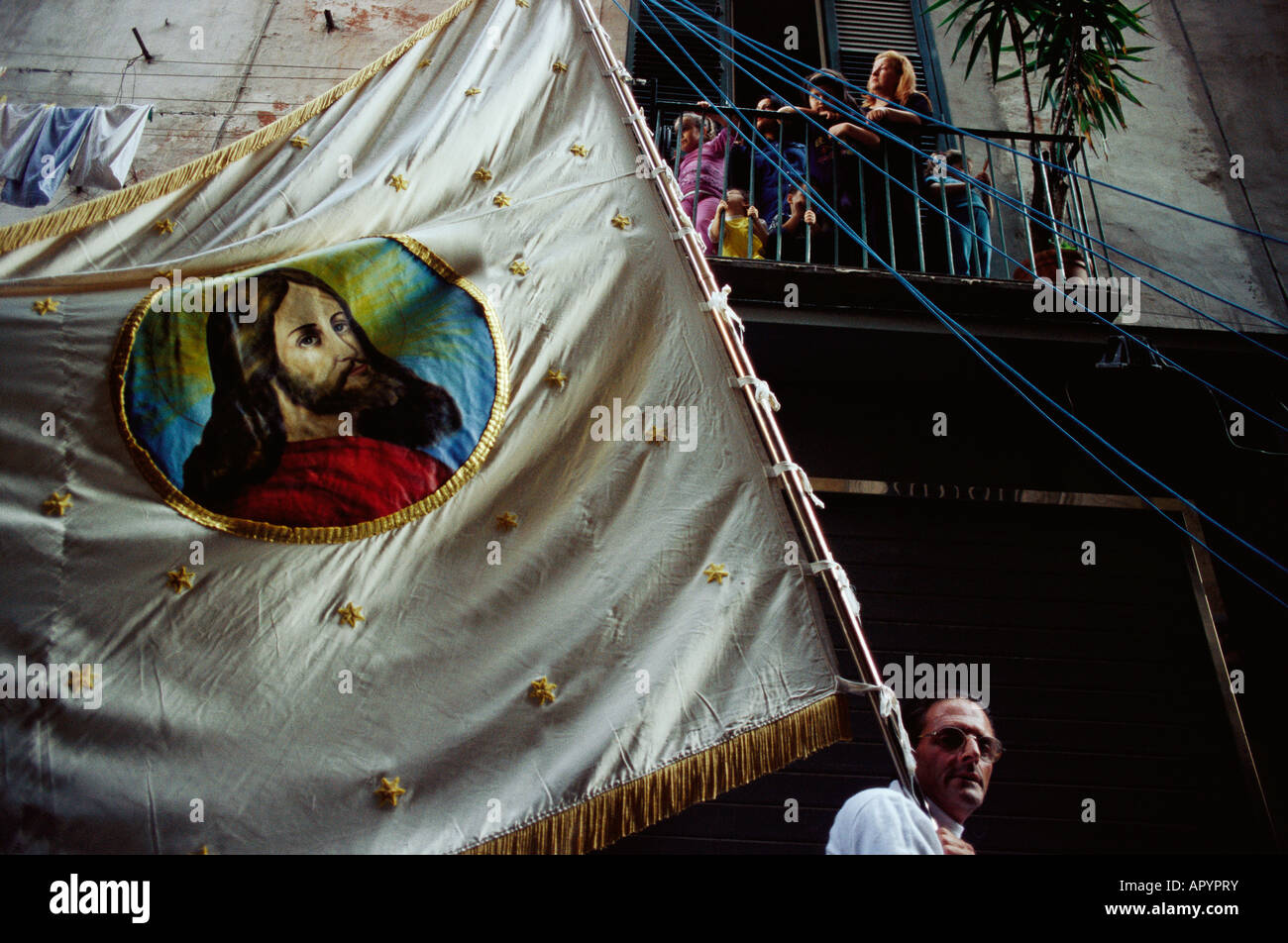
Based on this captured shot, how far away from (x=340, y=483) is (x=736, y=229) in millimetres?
3706

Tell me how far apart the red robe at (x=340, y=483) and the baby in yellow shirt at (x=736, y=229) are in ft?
10.6

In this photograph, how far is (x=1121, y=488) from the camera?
6102mm

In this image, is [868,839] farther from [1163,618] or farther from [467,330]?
[1163,618]

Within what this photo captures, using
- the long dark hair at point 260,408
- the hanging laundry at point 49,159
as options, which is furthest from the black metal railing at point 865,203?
the hanging laundry at point 49,159

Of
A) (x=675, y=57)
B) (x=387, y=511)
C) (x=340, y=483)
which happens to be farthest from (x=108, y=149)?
(x=387, y=511)

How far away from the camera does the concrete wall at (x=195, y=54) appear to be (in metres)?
7.29

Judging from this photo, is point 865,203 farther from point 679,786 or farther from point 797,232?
point 679,786

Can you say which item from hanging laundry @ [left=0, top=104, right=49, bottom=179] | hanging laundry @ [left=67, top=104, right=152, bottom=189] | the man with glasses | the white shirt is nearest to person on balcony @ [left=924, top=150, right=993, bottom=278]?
the man with glasses

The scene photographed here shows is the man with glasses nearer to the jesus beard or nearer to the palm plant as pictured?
the jesus beard

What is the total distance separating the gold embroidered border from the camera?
3.13 meters

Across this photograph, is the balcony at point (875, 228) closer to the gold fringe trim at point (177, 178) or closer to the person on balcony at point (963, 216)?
the person on balcony at point (963, 216)

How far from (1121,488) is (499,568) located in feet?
14.7

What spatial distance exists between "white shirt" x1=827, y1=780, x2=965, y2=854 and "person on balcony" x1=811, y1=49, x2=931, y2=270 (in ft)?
12.7

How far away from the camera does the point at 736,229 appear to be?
20.5 ft
